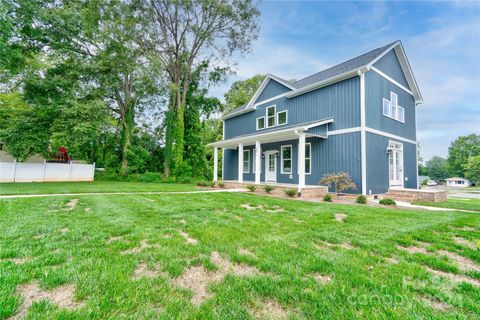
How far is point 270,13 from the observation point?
13.8 meters

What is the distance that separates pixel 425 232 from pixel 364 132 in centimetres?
674

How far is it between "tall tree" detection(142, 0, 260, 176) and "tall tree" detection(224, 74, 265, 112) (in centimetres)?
722

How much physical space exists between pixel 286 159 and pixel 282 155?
0.40 meters

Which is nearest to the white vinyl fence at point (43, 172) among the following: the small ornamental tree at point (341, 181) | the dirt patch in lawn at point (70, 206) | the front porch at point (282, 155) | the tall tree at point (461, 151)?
the front porch at point (282, 155)

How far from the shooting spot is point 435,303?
1.82 meters

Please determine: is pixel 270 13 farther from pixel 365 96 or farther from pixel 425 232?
pixel 425 232

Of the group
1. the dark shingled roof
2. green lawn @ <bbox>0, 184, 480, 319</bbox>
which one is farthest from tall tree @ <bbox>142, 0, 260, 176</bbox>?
green lawn @ <bbox>0, 184, 480, 319</bbox>

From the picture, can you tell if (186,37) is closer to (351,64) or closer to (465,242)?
(351,64)

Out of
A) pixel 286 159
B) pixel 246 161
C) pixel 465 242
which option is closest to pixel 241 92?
pixel 246 161

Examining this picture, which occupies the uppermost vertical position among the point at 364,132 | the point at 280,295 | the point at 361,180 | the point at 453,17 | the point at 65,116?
the point at 453,17

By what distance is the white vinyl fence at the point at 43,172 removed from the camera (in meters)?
13.4

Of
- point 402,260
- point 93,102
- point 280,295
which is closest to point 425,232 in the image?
point 402,260

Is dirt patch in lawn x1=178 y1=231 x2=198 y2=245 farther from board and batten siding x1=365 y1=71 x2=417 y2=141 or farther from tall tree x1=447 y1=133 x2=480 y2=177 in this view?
tall tree x1=447 y1=133 x2=480 y2=177

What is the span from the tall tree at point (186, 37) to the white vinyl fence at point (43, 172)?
6227 millimetres
